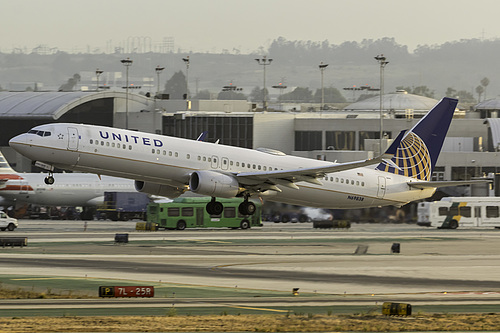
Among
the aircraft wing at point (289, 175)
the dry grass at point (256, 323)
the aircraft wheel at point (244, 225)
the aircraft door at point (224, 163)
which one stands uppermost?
the aircraft door at point (224, 163)

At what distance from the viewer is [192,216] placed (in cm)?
10019

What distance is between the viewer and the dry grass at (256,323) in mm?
33781

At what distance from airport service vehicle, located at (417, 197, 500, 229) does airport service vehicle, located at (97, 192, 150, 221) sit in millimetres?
38647

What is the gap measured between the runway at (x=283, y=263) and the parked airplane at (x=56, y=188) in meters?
25.3

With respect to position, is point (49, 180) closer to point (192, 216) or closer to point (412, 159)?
point (412, 159)

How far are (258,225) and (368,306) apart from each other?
62.2m

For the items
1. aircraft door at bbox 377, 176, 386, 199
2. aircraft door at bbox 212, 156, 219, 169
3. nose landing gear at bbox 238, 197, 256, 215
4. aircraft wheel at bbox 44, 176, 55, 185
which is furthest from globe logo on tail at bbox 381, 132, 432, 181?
aircraft wheel at bbox 44, 176, 55, 185

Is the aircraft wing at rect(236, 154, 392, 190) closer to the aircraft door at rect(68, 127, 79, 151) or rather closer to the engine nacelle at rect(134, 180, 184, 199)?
the engine nacelle at rect(134, 180, 184, 199)

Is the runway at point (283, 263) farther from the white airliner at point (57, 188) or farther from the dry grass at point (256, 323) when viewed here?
the white airliner at point (57, 188)

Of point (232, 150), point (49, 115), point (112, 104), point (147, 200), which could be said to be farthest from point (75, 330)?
point (112, 104)

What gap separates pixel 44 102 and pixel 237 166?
306 ft

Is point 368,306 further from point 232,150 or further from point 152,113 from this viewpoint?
point 152,113

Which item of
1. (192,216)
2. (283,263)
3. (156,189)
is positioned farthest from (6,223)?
(283,263)

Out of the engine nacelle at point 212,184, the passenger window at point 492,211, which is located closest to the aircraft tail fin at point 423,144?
the engine nacelle at point 212,184
